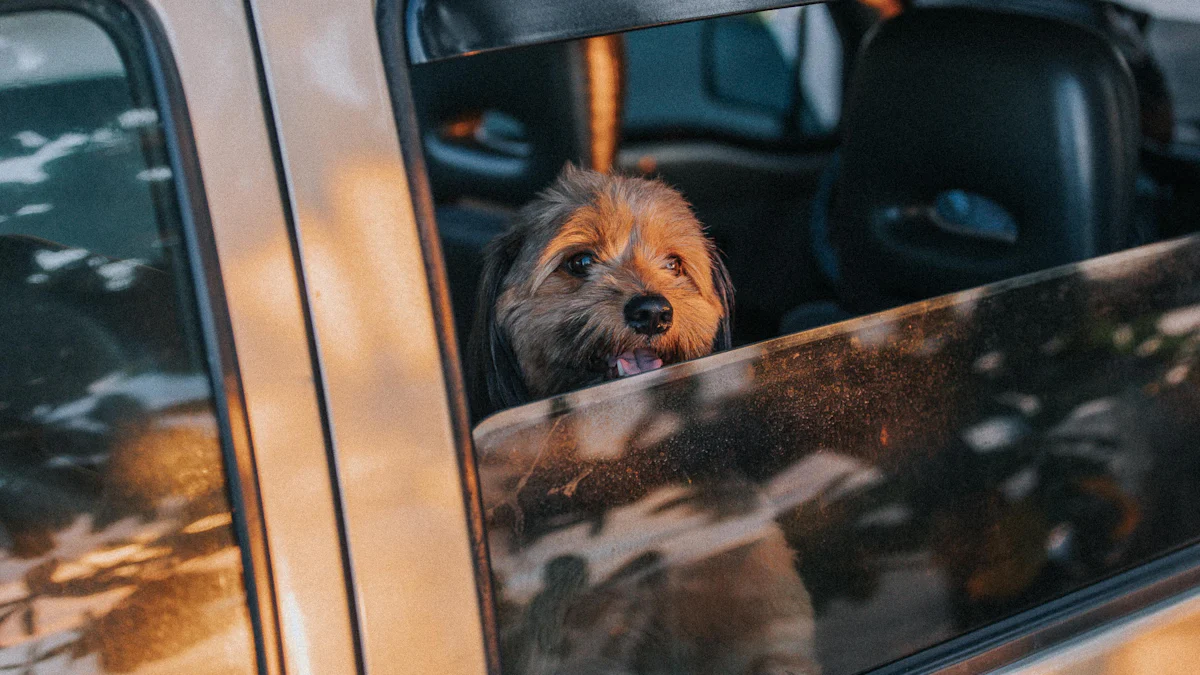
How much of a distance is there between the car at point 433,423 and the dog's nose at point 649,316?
83cm

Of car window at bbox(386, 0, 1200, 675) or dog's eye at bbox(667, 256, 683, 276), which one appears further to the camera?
dog's eye at bbox(667, 256, 683, 276)

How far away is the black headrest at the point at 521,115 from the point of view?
3596mm

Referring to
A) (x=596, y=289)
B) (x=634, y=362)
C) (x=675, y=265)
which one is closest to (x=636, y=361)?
(x=634, y=362)

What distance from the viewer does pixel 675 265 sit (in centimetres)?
256

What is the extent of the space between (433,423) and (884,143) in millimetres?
1795

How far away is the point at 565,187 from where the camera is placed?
8.23 feet

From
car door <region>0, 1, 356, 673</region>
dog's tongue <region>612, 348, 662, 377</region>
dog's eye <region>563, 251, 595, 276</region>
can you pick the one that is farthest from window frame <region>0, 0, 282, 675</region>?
dog's eye <region>563, 251, 595, 276</region>

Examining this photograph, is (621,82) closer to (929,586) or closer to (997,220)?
(997,220)

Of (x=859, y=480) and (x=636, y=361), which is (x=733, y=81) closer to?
(x=636, y=361)

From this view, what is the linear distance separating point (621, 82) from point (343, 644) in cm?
323

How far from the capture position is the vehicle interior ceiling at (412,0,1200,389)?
6.57 feet

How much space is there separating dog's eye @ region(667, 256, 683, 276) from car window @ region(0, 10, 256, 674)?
171 cm

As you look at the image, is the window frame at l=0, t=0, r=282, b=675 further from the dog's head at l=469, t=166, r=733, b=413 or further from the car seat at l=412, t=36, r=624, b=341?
the car seat at l=412, t=36, r=624, b=341

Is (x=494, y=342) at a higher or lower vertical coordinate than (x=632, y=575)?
higher
